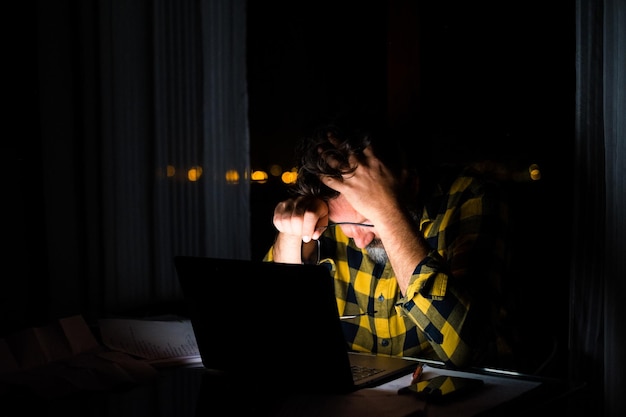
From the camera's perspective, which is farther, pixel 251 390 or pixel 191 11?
pixel 191 11

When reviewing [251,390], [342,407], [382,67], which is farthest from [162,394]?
[382,67]

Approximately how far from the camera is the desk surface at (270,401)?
107cm

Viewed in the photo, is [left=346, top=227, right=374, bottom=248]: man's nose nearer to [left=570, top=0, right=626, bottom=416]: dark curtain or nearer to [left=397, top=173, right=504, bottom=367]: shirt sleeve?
[left=397, top=173, right=504, bottom=367]: shirt sleeve

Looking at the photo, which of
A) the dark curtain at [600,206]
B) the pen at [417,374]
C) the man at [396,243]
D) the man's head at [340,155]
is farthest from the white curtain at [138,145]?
the pen at [417,374]

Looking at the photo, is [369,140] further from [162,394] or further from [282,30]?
[282,30]

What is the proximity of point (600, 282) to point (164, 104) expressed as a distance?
1.88 meters

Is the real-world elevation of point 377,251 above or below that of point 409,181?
below

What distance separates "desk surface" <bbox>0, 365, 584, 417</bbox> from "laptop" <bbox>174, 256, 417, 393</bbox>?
36mm

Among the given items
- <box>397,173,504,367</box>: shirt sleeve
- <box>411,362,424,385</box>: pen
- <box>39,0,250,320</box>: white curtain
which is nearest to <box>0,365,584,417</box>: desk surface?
<box>411,362,424,385</box>: pen

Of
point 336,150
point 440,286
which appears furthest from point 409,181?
point 440,286

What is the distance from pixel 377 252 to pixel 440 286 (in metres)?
0.44

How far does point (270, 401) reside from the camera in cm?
114

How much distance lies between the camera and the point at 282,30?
308 centimetres

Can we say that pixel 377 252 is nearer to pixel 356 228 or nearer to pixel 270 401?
pixel 356 228
